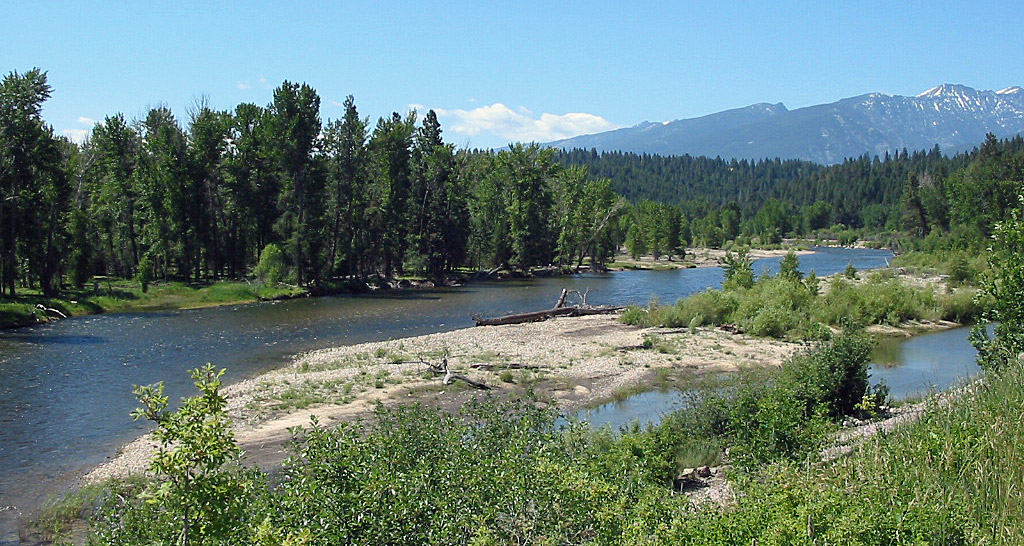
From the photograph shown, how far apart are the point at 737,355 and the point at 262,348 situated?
2217cm

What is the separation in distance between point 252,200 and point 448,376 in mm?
46332

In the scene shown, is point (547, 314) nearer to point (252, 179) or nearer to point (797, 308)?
point (797, 308)

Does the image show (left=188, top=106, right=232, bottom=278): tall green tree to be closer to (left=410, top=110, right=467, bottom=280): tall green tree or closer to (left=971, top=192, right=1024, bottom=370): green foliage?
(left=410, top=110, right=467, bottom=280): tall green tree

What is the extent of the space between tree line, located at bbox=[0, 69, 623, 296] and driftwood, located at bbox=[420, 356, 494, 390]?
35.7 metres

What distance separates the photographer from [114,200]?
66.4 m

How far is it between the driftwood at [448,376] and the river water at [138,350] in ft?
25.2

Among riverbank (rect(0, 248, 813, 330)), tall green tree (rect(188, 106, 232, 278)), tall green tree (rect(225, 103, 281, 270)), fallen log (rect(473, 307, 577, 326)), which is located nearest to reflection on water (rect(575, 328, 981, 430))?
fallen log (rect(473, 307, 577, 326))

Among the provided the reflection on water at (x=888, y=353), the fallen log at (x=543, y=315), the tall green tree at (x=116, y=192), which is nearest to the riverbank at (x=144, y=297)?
the tall green tree at (x=116, y=192)

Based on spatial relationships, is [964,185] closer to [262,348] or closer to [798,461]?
[262,348]

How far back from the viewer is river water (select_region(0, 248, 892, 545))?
19344mm

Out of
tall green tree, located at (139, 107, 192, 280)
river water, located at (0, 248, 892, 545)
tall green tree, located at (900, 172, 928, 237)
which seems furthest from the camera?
tall green tree, located at (900, 172, 928, 237)

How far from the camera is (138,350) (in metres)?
34.9

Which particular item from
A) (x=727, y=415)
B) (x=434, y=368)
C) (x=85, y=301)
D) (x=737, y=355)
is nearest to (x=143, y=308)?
(x=85, y=301)

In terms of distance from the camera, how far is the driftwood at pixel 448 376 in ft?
85.8
